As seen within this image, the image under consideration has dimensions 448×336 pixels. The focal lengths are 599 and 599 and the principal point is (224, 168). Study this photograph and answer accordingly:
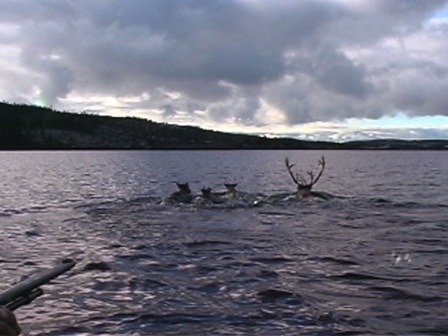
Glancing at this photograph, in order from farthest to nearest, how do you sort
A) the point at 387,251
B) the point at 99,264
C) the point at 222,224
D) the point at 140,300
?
1. the point at 222,224
2. the point at 387,251
3. the point at 99,264
4. the point at 140,300

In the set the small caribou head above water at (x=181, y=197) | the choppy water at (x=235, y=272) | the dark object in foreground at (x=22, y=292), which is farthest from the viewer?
the small caribou head above water at (x=181, y=197)

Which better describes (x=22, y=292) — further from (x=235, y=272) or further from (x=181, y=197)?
(x=181, y=197)

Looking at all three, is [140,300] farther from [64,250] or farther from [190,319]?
[64,250]

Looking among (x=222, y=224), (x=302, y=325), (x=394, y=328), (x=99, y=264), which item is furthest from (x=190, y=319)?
(x=222, y=224)

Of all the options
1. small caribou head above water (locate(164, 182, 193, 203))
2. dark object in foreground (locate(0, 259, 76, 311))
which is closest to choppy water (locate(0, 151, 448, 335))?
small caribou head above water (locate(164, 182, 193, 203))

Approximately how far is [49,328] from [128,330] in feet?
4.93

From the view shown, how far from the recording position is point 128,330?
1117 cm

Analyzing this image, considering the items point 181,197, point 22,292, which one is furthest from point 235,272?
point 181,197

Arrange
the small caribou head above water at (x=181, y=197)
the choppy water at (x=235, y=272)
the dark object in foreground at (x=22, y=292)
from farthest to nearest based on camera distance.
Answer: the small caribou head above water at (x=181, y=197)
the choppy water at (x=235, y=272)
the dark object in foreground at (x=22, y=292)

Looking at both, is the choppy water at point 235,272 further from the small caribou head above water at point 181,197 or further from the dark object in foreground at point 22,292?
the dark object in foreground at point 22,292

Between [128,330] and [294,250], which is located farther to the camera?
[294,250]

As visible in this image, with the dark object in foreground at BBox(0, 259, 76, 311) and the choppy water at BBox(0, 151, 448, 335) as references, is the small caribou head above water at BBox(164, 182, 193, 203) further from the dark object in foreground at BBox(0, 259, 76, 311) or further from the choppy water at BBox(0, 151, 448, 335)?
the dark object in foreground at BBox(0, 259, 76, 311)

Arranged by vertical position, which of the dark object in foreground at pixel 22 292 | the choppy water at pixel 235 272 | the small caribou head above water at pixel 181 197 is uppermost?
the dark object in foreground at pixel 22 292

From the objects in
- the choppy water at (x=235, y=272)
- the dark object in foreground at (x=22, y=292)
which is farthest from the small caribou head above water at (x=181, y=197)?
the dark object in foreground at (x=22, y=292)
